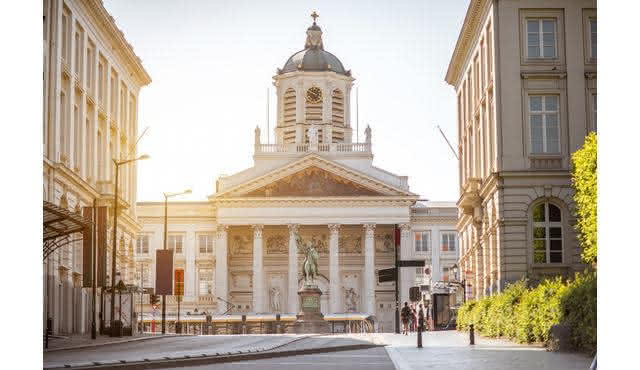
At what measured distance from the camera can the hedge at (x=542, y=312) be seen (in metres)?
22.1

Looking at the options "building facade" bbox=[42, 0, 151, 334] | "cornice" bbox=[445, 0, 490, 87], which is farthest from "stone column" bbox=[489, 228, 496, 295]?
"building facade" bbox=[42, 0, 151, 334]

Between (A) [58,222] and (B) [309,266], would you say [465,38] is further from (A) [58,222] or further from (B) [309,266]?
(A) [58,222]

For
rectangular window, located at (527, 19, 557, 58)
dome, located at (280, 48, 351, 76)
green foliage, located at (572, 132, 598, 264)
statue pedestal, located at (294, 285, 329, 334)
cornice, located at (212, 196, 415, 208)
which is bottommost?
statue pedestal, located at (294, 285, 329, 334)

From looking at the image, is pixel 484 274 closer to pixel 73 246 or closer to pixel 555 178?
pixel 555 178

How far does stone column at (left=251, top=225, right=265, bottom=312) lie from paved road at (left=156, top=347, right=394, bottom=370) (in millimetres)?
78057

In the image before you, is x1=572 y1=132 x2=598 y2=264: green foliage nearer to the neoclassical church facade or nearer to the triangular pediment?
the neoclassical church facade

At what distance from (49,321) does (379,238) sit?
242 feet

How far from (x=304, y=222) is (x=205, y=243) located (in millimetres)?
9964

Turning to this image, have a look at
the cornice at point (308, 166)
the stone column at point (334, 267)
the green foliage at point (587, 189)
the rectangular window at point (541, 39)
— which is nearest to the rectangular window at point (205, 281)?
the cornice at point (308, 166)

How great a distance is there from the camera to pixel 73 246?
4862 centimetres

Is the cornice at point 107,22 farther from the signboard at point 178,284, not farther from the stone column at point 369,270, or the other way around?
the stone column at point 369,270

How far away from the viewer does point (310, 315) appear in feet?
225

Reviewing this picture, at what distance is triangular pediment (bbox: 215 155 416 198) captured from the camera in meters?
106
